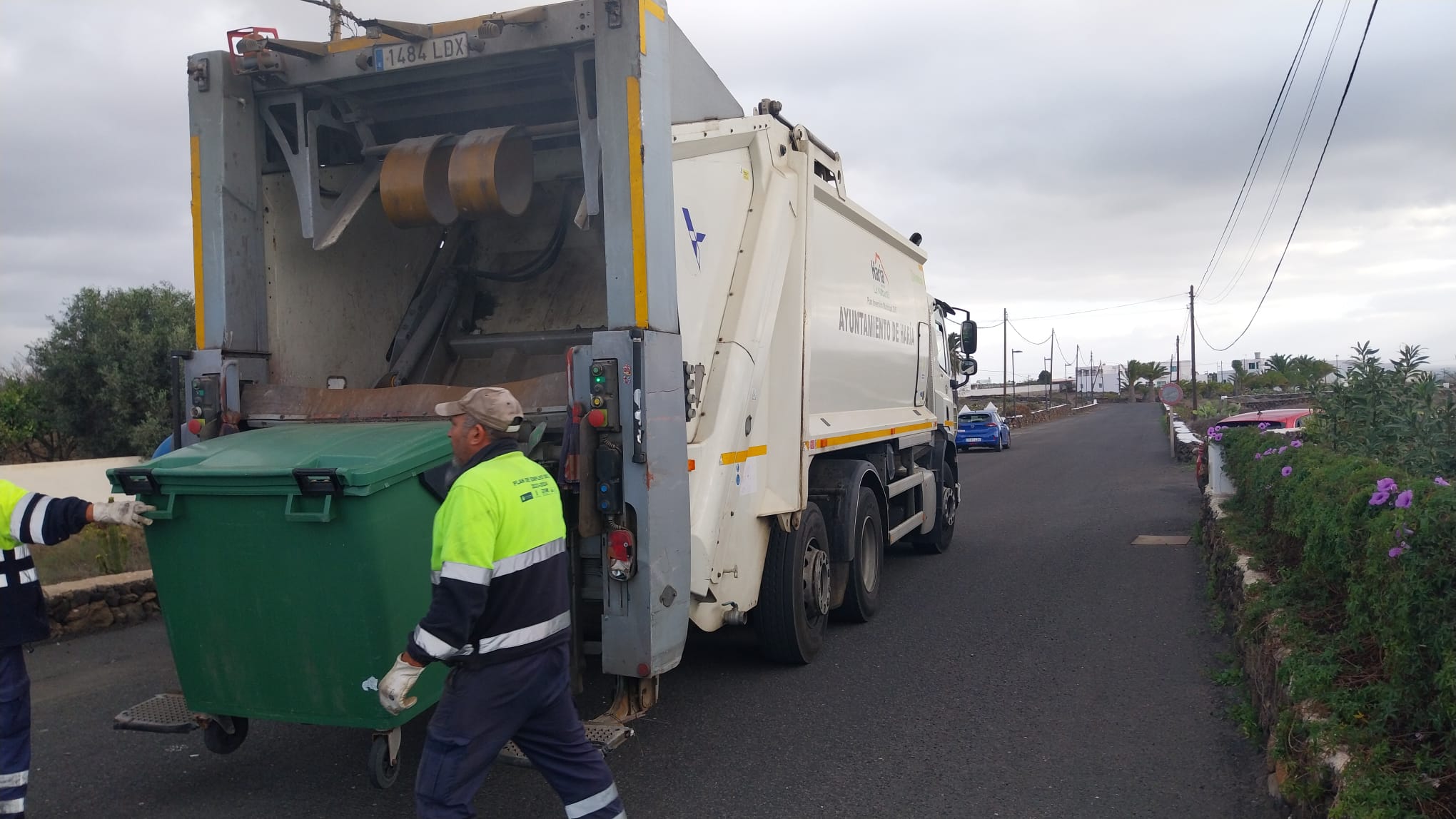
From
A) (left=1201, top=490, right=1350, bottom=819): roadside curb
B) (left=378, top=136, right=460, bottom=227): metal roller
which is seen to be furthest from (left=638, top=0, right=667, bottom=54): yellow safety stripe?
(left=1201, top=490, right=1350, bottom=819): roadside curb

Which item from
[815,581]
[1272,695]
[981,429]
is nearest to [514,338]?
[815,581]

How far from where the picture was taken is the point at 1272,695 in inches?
181

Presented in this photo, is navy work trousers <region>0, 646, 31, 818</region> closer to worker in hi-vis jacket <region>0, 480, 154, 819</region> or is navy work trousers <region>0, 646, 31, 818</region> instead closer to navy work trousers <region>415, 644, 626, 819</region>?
worker in hi-vis jacket <region>0, 480, 154, 819</region>

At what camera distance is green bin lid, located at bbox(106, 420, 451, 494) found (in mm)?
3623

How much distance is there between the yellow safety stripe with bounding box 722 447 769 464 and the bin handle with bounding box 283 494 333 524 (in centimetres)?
204

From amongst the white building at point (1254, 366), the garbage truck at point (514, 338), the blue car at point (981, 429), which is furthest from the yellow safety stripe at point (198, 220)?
the white building at point (1254, 366)

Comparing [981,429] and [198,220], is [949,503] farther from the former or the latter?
[981,429]

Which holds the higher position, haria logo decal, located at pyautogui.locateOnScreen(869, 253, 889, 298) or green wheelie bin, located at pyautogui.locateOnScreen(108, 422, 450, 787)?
haria logo decal, located at pyautogui.locateOnScreen(869, 253, 889, 298)

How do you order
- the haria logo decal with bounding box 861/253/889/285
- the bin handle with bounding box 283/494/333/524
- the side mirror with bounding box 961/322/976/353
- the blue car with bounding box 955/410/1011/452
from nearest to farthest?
the bin handle with bounding box 283/494/333/524 < the haria logo decal with bounding box 861/253/889/285 < the side mirror with bounding box 961/322/976/353 < the blue car with bounding box 955/410/1011/452

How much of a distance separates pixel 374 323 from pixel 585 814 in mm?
3555

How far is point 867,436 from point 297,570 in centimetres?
475

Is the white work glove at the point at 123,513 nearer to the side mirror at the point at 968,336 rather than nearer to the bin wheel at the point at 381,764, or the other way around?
the bin wheel at the point at 381,764

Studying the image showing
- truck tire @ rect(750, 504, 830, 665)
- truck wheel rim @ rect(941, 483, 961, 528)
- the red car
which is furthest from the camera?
the red car

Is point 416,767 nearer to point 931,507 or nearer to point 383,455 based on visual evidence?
point 383,455
